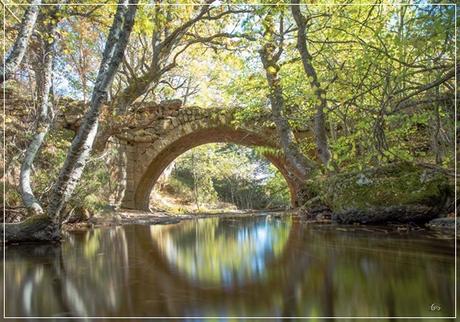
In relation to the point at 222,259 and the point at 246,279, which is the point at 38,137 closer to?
the point at 222,259

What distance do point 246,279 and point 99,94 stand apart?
305 centimetres

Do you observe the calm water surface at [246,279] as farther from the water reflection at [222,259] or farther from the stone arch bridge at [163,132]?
the stone arch bridge at [163,132]

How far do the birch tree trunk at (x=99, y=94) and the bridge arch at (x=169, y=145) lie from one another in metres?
8.92

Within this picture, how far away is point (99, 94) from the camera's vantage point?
4773 mm

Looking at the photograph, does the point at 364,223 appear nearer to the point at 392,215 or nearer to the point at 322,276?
the point at 392,215

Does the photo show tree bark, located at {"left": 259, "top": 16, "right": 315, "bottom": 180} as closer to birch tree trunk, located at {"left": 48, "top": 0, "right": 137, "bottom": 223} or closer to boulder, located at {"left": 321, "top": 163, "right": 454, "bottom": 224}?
boulder, located at {"left": 321, "top": 163, "right": 454, "bottom": 224}

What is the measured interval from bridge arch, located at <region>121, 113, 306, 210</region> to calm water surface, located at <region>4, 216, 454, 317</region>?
9584mm

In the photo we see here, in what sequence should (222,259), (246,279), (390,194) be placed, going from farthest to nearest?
(390,194) < (222,259) < (246,279)

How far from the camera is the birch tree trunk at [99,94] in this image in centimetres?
461

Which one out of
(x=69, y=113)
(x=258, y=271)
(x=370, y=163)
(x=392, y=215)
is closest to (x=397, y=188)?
(x=392, y=215)

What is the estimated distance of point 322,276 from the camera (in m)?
2.82

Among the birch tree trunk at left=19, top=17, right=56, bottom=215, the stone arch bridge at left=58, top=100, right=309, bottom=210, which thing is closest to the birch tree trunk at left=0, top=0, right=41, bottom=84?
the birch tree trunk at left=19, top=17, right=56, bottom=215

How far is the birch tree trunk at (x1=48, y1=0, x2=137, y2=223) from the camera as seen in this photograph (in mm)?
4605

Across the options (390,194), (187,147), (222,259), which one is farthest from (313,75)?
(187,147)
